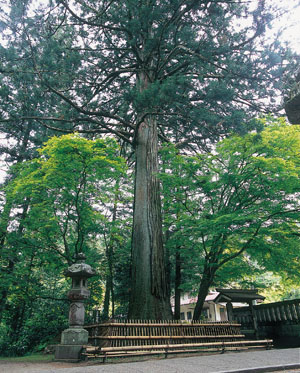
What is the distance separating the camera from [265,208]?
6434 millimetres

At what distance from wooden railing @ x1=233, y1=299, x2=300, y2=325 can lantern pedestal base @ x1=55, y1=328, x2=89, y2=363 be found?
5.67 meters

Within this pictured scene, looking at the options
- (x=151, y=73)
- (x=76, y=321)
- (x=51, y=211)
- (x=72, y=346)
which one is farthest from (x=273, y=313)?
(x=151, y=73)

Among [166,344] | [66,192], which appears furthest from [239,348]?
[66,192]

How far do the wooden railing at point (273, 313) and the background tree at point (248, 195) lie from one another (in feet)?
3.76

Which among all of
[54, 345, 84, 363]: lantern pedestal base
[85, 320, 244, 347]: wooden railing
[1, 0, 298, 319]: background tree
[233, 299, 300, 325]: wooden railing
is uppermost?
[1, 0, 298, 319]: background tree

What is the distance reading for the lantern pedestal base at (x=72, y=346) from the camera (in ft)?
17.8

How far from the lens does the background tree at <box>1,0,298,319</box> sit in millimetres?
6922

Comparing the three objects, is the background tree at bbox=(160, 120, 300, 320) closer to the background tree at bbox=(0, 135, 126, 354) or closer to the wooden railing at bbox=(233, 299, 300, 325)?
the wooden railing at bbox=(233, 299, 300, 325)

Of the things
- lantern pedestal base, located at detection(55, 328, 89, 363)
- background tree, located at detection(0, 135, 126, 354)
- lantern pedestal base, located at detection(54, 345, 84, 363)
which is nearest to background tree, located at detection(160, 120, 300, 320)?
background tree, located at detection(0, 135, 126, 354)

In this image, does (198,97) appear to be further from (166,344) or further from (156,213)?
(166,344)

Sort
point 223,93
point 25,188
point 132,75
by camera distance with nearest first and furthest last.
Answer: point 223,93 → point 25,188 → point 132,75

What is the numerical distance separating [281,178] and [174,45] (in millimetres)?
5014

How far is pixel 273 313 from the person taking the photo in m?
8.52

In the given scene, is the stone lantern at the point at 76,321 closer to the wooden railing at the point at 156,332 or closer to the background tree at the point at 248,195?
the wooden railing at the point at 156,332
